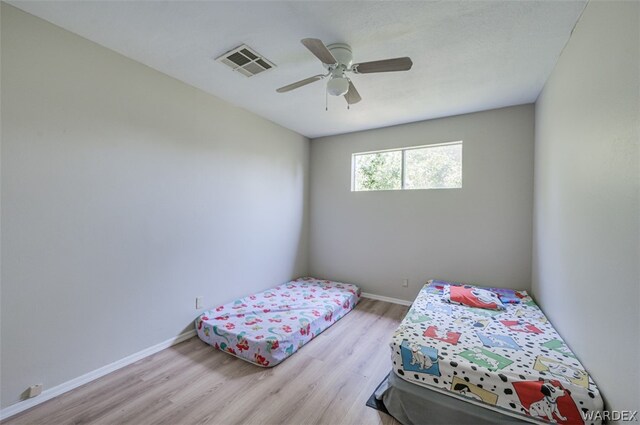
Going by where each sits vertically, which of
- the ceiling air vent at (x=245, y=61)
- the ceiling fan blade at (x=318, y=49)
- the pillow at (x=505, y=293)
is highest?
the ceiling air vent at (x=245, y=61)

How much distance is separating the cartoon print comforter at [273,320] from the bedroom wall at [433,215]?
2.46ft

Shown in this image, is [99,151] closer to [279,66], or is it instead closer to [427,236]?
[279,66]

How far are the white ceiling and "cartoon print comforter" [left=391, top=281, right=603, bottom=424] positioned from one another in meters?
2.23

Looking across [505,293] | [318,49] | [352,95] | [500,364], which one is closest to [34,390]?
[318,49]

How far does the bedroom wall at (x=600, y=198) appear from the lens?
45.4 inches

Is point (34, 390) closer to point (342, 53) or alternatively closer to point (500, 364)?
point (500, 364)

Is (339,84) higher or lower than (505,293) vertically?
higher

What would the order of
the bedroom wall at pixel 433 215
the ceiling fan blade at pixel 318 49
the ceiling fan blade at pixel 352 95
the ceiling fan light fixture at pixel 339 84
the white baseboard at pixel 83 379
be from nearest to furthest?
1. the ceiling fan blade at pixel 318 49
2. the white baseboard at pixel 83 379
3. the ceiling fan light fixture at pixel 339 84
4. the ceiling fan blade at pixel 352 95
5. the bedroom wall at pixel 433 215

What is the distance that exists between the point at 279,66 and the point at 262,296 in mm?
2677

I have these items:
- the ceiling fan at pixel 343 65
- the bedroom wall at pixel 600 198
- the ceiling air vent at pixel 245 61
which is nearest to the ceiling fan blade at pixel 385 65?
the ceiling fan at pixel 343 65

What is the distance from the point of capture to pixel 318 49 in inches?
67.2

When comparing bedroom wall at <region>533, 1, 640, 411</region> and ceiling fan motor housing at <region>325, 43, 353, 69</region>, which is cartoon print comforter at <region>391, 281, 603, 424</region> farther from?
ceiling fan motor housing at <region>325, 43, 353, 69</region>

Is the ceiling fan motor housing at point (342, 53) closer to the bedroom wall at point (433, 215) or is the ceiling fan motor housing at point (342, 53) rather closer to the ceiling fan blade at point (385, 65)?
the ceiling fan blade at point (385, 65)

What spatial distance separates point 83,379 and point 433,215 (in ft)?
12.9
